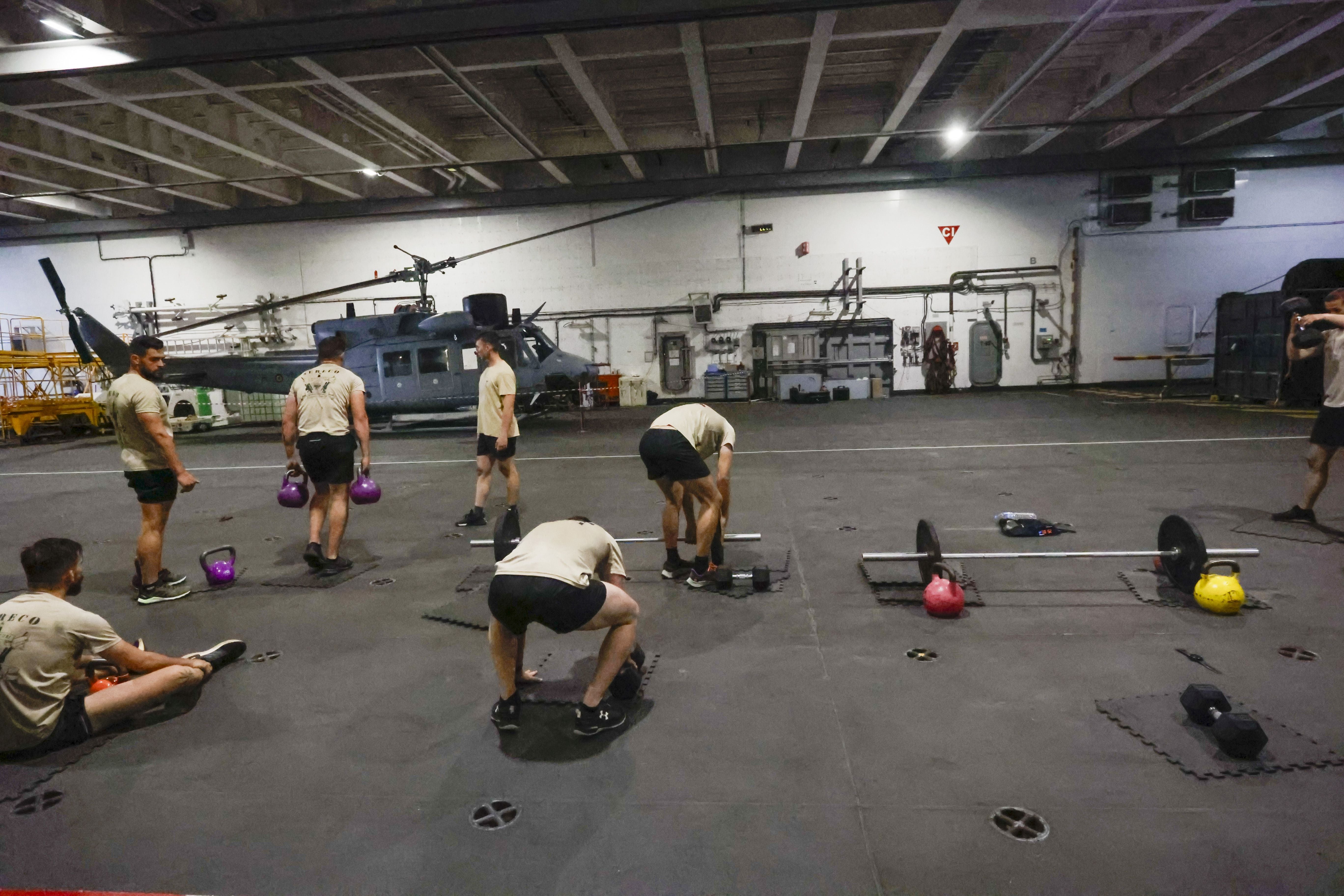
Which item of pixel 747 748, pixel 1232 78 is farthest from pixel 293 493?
pixel 1232 78

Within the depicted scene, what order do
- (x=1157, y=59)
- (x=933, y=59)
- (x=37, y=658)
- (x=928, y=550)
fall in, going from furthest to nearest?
(x=1157, y=59), (x=933, y=59), (x=928, y=550), (x=37, y=658)

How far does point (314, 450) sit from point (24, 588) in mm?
2552

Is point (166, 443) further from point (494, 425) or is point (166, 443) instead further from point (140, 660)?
point (494, 425)

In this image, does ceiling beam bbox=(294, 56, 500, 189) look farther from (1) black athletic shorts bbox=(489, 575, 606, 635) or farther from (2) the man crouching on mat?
(1) black athletic shorts bbox=(489, 575, 606, 635)

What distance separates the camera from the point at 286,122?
12.0 meters

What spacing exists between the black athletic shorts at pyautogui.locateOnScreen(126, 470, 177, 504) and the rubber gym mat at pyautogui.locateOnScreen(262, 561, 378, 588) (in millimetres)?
861

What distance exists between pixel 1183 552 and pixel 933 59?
9.77 meters

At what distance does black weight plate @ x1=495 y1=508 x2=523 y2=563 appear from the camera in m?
3.22

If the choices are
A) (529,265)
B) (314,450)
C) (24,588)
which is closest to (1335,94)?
(529,265)

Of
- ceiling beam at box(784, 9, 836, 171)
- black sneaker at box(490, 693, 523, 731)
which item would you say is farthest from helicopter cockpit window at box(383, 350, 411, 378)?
black sneaker at box(490, 693, 523, 731)

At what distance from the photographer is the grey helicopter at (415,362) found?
12523 millimetres

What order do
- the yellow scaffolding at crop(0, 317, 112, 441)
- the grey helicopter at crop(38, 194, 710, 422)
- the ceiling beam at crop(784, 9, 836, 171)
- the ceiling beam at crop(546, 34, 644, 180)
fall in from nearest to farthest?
the ceiling beam at crop(784, 9, 836, 171), the ceiling beam at crop(546, 34, 644, 180), the grey helicopter at crop(38, 194, 710, 422), the yellow scaffolding at crop(0, 317, 112, 441)

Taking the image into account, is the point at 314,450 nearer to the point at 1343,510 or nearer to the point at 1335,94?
the point at 1343,510

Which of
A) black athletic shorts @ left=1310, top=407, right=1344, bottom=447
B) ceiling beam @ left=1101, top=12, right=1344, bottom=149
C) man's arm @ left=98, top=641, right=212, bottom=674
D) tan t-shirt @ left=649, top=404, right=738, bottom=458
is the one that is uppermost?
ceiling beam @ left=1101, top=12, right=1344, bottom=149
